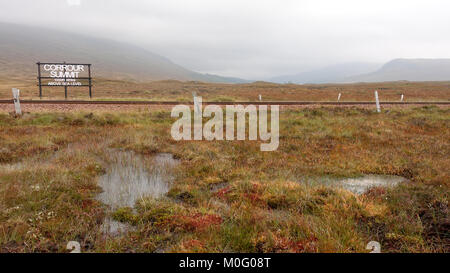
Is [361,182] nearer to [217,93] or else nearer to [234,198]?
[234,198]

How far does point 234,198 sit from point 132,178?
2.79 meters

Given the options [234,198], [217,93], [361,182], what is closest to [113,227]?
[234,198]

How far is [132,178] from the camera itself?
6.48 meters

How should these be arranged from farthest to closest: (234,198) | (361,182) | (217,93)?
(217,93), (361,182), (234,198)

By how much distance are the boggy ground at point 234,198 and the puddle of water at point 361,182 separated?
0.83ft

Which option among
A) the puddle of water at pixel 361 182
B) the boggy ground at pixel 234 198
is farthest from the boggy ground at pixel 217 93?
the puddle of water at pixel 361 182

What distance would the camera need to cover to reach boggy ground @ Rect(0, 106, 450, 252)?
3.73 m

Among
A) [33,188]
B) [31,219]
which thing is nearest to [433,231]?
[31,219]

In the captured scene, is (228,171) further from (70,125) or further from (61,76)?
(61,76)

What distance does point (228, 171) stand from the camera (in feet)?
22.9

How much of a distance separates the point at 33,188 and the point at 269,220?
15.7ft

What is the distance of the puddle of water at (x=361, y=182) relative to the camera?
234 inches

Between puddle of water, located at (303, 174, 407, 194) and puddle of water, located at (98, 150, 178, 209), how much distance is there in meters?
3.64

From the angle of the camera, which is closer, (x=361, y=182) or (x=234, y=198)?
(x=234, y=198)
